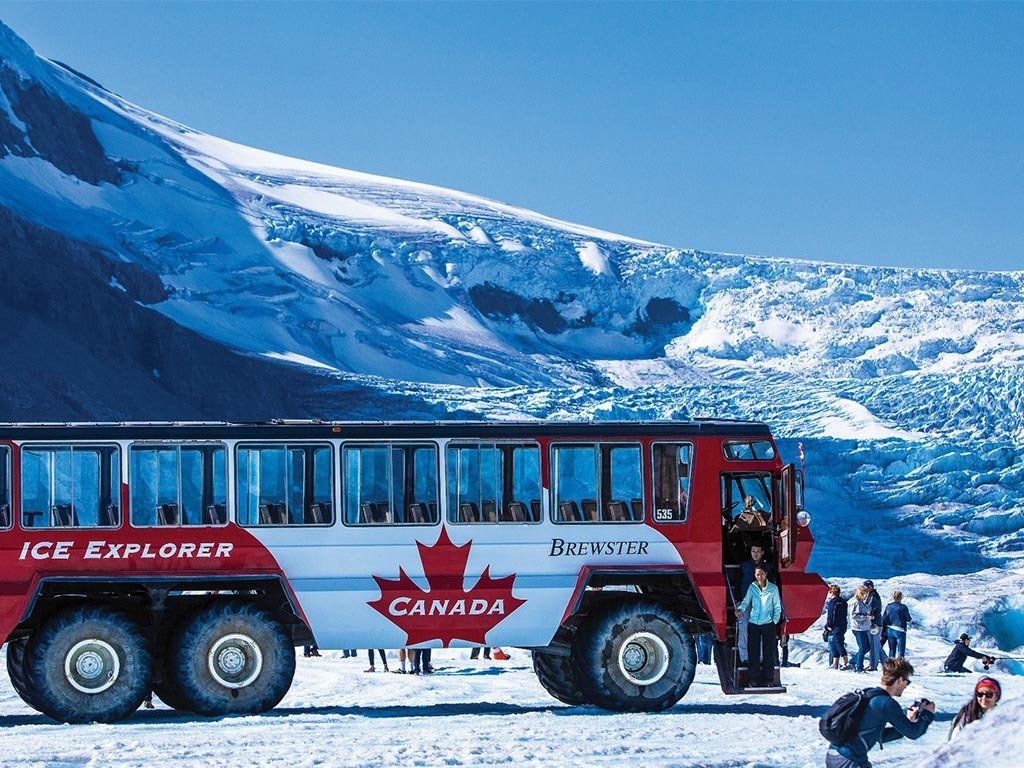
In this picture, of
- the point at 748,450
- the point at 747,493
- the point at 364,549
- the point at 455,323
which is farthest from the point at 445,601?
the point at 455,323

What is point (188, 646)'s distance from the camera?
54.2ft

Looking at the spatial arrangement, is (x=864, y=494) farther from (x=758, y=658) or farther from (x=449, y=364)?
(x=758, y=658)

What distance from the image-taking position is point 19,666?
17062 millimetres

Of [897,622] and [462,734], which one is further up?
[897,622]

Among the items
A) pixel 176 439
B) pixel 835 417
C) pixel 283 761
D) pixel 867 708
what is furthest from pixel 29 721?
pixel 835 417

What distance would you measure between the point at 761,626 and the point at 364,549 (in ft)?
13.6

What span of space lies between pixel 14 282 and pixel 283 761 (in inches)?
3588

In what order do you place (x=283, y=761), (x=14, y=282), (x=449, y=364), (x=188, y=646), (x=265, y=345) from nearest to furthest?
(x=283, y=761) → (x=188, y=646) → (x=14, y=282) → (x=265, y=345) → (x=449, y=364)

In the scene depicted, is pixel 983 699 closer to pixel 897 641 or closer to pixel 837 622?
pixel 897 641

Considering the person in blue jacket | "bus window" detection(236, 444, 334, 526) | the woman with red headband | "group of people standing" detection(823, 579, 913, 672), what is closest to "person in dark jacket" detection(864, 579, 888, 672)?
"group of people standing" detection(823, 579, 913, 672)

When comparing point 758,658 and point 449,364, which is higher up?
point 449,364

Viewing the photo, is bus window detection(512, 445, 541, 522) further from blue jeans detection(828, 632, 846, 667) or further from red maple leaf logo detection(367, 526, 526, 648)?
blue jeans detection(828, 632, 846, 667)

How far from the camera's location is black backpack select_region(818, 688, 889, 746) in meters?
9.27

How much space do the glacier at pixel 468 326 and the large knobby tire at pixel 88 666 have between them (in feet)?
214
